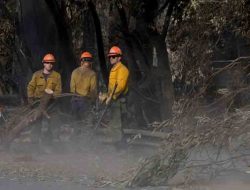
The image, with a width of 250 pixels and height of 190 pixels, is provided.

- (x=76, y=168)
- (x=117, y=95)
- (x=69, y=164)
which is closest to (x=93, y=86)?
(x=117, y=95)

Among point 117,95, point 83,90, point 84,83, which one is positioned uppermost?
point 84,83

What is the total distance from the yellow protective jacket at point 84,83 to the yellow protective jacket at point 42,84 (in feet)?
1.22

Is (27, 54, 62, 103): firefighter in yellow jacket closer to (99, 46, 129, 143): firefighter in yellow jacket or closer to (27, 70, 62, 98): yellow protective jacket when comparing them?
(27, 70, 62, 98): yellow protective jacket

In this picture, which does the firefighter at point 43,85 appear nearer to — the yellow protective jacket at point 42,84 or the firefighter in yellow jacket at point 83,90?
the yellow protective jacket at point 42,84

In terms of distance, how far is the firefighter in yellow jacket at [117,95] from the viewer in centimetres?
1389

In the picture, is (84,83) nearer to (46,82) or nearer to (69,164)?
(46,82)

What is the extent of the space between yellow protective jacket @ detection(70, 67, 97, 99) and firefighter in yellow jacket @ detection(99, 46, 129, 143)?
959 mm

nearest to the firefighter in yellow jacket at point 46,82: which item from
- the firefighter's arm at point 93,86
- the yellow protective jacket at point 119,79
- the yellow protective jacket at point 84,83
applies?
the yellow protective jacket at point 84,83

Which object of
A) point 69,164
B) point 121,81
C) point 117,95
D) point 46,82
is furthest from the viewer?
point 46,82

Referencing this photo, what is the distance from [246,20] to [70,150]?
523cm

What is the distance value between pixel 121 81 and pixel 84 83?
1.45 m

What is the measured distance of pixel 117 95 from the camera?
1398 centimetres

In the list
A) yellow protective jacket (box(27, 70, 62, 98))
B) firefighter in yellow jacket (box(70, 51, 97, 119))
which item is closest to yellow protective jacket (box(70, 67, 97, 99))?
firefighter in yellow jacket (box(70, 51, 97, 119))

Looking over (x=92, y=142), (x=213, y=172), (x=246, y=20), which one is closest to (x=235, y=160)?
(x=213, y=172)
